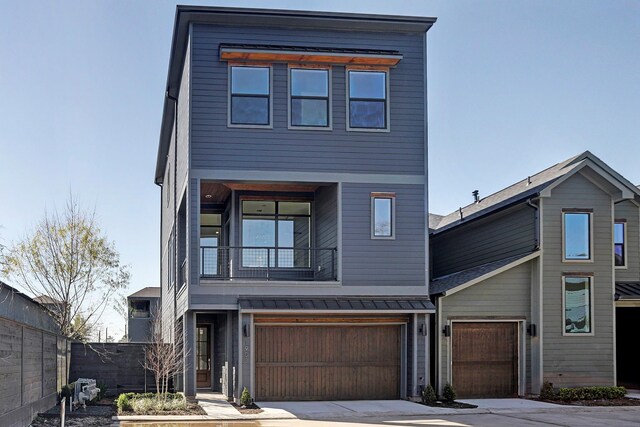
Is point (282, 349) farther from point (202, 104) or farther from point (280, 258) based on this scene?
point (202, 104)

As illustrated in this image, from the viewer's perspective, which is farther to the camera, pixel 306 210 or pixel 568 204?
pixel 306 210

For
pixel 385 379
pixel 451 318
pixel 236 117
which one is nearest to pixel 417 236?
pixel 451 318

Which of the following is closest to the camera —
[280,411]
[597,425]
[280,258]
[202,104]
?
[597,425]

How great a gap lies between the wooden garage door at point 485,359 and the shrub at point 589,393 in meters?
1.55

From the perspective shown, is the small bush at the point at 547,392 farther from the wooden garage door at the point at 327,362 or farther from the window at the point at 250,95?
the window at the point at 250,95

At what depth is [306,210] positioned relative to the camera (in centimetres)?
2484

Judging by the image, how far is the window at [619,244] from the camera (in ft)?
81.1

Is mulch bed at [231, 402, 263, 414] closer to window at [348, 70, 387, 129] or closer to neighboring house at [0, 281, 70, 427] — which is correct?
neighboring house at [0, 281, 70, 427]

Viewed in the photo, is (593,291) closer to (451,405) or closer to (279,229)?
(451,405)

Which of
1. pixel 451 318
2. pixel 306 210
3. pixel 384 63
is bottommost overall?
pixel 451 318

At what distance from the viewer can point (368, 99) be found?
22234 mm

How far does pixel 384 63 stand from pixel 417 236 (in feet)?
16.0

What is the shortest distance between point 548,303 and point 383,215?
528cm

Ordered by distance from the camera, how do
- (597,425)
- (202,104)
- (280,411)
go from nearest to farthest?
(597,425)
(280,411)
(202,104)
